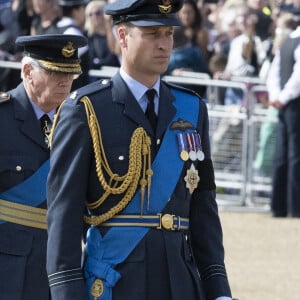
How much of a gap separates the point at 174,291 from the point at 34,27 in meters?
8.71

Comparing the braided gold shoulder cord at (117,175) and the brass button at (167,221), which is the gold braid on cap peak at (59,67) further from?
the brass button at (167,221)

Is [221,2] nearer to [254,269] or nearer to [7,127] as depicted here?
[254,269]

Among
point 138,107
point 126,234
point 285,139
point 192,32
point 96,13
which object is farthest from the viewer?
point 96,13

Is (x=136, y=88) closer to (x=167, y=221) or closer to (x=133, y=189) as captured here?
(x=133, y=189)

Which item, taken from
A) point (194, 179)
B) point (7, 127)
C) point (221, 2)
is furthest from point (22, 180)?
point (221, 2)

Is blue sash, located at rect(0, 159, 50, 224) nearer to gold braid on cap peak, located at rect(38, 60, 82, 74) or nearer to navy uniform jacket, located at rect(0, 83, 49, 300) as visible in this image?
navy uniform jacket, located at rect(0, 83, 49, 300)

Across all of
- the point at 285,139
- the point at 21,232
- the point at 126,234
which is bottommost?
the point at 285,139

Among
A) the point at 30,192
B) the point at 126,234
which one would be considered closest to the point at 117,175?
the point at 126,234

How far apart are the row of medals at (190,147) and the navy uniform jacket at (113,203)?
4 cm

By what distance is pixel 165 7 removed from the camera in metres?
4.68

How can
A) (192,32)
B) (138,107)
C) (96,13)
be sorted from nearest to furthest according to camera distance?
(138,107) < (192,32) < (96,13)

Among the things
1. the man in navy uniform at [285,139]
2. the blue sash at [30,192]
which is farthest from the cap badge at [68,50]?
the man in navy uniform at [285,139]

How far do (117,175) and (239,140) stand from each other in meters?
8.75

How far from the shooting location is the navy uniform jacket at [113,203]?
4.45 m
